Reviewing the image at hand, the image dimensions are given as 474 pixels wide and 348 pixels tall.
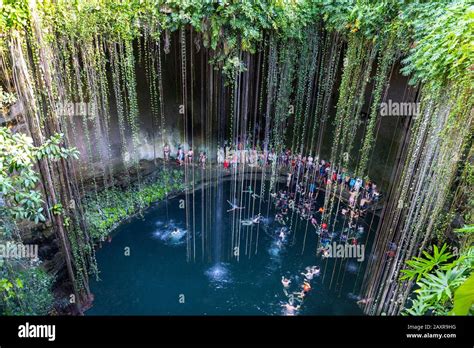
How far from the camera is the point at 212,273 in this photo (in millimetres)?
7562

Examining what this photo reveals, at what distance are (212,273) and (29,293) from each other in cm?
346

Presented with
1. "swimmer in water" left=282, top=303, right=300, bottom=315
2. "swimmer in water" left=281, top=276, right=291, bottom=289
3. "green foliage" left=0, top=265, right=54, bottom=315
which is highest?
"green foliage" left=0, top=265, right=54, bottom=315

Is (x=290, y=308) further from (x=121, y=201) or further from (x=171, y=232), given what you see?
(x=121, y=201)

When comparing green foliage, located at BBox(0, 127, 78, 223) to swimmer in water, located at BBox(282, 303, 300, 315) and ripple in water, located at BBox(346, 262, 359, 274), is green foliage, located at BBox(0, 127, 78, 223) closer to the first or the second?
swimmer in water, located at BBox(282, 303, 300, 315)

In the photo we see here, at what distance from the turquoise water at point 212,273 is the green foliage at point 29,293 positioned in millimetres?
929

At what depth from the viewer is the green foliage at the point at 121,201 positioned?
8188 millimetres

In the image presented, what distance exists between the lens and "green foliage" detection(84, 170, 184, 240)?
8188mm

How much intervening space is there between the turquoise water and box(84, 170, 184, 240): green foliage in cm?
30

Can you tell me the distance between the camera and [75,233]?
267 inches

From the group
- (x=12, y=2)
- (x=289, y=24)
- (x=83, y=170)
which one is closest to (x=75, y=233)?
(x=83, y=170)

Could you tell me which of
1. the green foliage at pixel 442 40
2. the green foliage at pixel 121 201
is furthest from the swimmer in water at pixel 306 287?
the green foliage at pixel 121 201

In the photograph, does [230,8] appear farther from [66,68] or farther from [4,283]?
[4,283]

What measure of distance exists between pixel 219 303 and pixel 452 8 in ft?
20.4

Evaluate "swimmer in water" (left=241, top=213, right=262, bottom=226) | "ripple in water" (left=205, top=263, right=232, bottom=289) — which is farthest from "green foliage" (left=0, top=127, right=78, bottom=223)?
"swimmer in water" (left=241, top=213, right=262, bottom=226)
